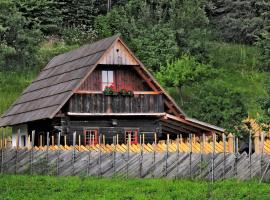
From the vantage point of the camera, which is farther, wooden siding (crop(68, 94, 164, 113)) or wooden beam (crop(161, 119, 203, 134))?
wooden beam (crop(161, 119, 203, 134))

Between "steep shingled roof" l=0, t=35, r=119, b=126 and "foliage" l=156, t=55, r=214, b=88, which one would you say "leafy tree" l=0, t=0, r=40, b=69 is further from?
"steep shingled roof" l=0, t=35, r=119, b=126

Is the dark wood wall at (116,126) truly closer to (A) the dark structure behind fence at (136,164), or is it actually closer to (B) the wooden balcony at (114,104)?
(B) the wooden balcony at (114,104)

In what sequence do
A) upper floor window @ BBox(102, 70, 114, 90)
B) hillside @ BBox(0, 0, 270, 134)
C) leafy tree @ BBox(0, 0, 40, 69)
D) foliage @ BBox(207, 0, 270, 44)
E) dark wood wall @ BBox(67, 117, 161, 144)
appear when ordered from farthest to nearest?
foliage @ BBox(207, 0, 270, 44) < leafy tree @ BBox(0, 0, 40, 69) < hillside @ BBox(0, 0, 270, 134) < dark wood wall @ BBox(67, 117, 161, 144) < upper floor window @ BBox(102, 70, 114, 90)

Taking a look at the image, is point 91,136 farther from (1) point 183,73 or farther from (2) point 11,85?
(2) point 11,85

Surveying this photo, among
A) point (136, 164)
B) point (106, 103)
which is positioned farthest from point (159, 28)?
point (136, 164)

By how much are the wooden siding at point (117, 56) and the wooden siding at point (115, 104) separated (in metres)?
1.63

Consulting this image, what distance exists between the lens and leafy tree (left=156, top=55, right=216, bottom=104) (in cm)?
5169

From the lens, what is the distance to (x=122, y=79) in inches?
1550

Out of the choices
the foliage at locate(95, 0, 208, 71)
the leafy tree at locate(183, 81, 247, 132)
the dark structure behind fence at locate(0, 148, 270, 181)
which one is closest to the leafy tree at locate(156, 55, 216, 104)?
the foliage at locate(95, 0, 208, 71)

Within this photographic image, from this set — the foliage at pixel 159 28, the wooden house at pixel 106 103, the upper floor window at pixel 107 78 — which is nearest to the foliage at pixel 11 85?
the foliage at pixel 159 28

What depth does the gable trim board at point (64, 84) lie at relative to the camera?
37594 mm

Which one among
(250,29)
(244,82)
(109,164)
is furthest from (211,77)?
(109,164)

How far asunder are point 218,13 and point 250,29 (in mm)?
4827

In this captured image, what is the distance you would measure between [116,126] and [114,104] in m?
1.65
